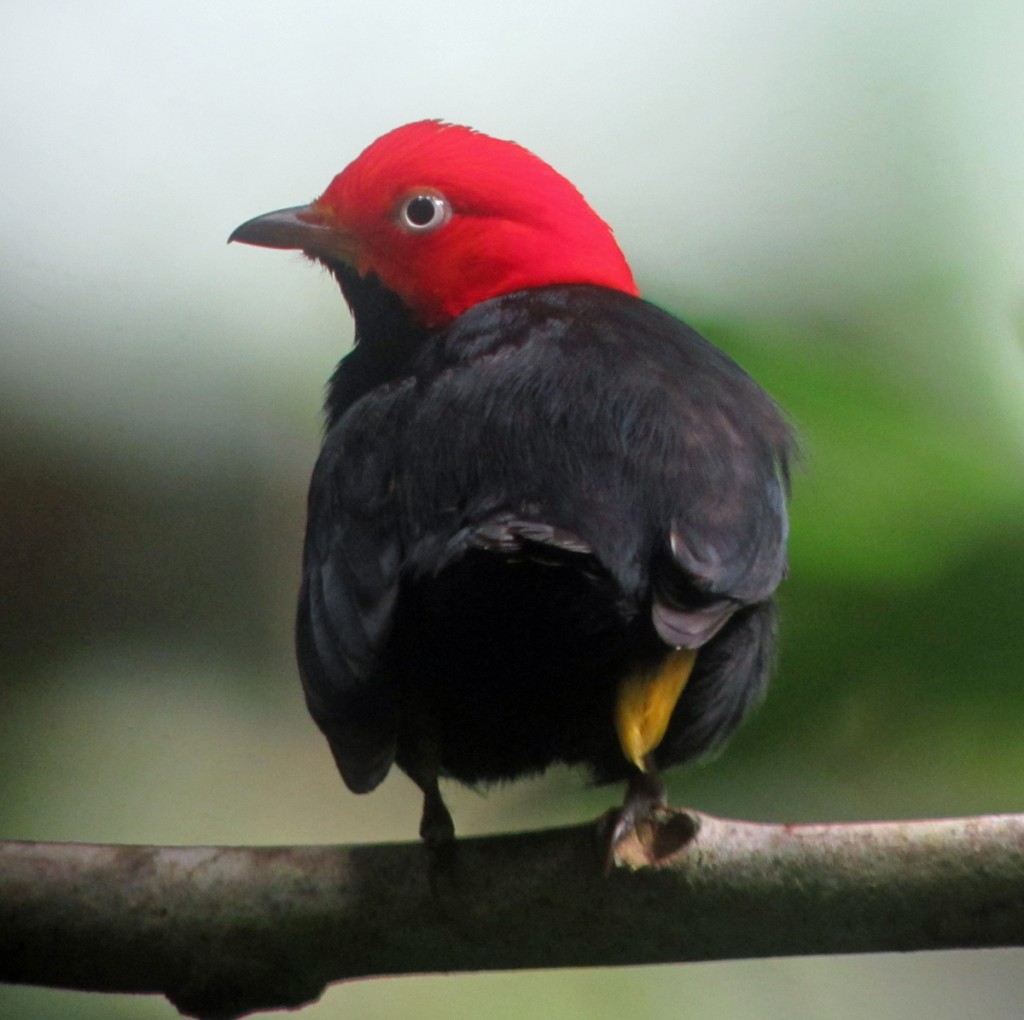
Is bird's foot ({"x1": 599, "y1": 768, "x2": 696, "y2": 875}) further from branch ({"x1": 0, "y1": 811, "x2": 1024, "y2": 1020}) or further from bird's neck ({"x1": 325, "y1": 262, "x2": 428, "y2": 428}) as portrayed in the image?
bird's neck ({"x1": 325, "y1": 262, "x2": 428, "y2": 428})

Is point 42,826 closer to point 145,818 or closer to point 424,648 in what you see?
point 145,818

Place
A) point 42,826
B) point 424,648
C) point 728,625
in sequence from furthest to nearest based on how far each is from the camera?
point 42,826
point 728,625
point 424,648

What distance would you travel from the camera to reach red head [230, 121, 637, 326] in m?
1.86

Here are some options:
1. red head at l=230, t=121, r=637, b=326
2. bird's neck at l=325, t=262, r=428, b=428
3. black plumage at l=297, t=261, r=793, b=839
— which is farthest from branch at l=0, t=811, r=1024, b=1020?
red head at l=230, t=121, r=637, b=326

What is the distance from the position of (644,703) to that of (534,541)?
28cm

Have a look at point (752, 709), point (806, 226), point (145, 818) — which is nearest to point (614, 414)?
point (752, 709)

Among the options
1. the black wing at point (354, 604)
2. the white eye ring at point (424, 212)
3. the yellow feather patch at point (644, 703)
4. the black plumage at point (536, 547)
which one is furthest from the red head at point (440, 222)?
the yellow feather patch at point (644, 703)

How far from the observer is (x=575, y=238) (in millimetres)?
1914

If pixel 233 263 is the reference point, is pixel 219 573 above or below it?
below

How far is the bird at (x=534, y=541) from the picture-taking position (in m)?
1.32

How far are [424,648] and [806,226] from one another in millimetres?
1020

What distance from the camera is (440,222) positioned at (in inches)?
74.0

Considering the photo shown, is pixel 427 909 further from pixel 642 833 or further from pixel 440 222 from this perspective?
pixel 440 222

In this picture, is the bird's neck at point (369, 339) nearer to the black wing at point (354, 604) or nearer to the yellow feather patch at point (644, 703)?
the black wing at point (354, 604)
